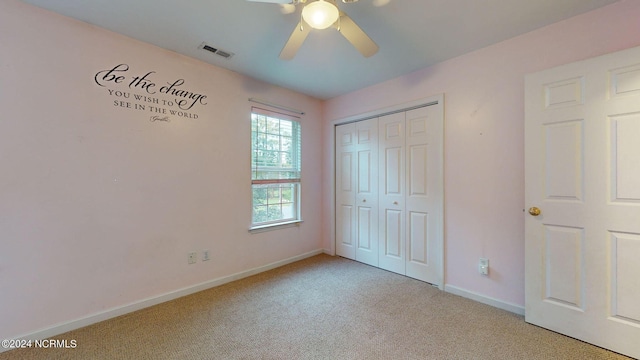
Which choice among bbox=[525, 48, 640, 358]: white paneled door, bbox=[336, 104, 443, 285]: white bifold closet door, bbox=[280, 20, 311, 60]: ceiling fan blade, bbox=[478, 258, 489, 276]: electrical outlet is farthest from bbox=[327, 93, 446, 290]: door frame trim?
bbox=[280, 20, 311, 60]: ceiling fan blade

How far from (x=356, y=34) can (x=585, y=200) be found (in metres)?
2.07

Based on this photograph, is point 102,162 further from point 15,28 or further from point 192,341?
point 192,341

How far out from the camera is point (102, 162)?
2184 millimetres

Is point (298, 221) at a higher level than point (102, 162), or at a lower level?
lower

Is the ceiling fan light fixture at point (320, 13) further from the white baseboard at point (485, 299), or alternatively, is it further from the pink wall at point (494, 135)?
the white baseboard at point (485, 299)

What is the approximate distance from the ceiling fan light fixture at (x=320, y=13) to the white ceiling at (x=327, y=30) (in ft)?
1.86

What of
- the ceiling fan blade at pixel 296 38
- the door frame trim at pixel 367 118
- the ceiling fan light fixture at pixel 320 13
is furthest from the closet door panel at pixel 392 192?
the ceiling fan light fixture at pixel 320 13

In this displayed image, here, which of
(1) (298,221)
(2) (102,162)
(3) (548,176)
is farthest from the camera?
(1) (298,221)

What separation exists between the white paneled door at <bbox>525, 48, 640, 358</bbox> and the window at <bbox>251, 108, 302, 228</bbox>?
268cm

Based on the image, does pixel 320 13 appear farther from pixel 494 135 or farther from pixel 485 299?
pixel 485 299

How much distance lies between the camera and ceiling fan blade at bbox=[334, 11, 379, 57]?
1564 millimetres

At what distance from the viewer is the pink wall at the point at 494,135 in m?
1.98

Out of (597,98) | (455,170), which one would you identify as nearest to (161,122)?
(455,170)

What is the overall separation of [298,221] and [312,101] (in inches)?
73.9
